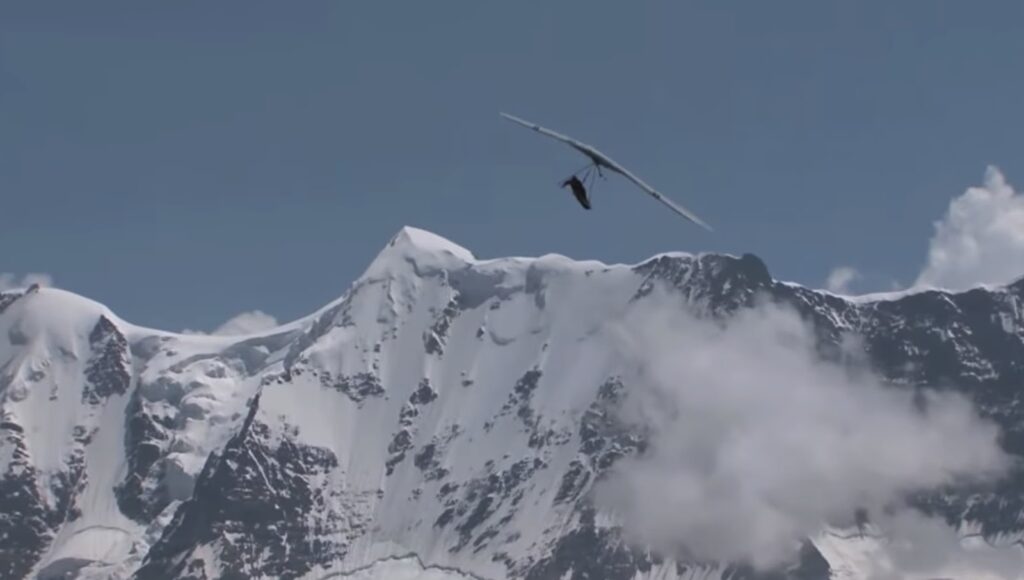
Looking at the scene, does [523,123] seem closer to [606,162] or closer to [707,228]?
[606,162]

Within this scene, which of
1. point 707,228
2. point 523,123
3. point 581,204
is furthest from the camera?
point 581,204

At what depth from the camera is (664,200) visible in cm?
11900

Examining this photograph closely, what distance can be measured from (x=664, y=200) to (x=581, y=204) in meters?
17.2

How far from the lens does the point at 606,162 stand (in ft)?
414

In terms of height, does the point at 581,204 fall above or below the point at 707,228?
above

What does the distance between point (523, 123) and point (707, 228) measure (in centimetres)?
1503

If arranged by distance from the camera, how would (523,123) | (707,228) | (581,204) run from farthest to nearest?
(581,204) → (523,123) → (707,228)

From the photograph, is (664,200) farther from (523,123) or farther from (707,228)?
(523,123)

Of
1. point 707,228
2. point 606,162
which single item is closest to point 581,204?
point 606,162

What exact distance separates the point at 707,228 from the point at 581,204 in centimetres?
2006

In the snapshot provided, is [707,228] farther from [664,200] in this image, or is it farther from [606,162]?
[606,162]

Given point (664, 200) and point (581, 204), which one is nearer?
point (664, 200)

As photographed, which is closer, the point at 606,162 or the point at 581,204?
the point at 606,162

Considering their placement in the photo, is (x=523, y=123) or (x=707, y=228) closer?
(x=707, y=228)
